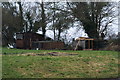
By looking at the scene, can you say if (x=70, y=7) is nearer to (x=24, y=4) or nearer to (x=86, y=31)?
(x=86, y=31)

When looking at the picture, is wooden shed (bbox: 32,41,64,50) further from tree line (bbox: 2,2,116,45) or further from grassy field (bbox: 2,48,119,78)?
grassy field (bbox: 2,48,119,78)

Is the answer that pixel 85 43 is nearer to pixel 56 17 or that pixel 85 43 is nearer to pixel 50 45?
pixel 50 45

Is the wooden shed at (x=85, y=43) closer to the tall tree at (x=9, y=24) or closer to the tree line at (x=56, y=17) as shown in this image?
the tree line at (x=56, y=17)

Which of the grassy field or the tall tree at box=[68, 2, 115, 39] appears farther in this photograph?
the tall tree at box=[68, 2, 115, 39]

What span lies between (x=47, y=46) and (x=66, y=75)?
13.1m

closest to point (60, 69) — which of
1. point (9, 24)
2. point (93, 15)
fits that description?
point (93, 15)

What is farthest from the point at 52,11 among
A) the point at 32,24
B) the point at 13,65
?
the point at 13,65

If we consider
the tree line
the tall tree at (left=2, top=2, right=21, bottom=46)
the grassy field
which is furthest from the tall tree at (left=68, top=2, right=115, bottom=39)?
the grassy field

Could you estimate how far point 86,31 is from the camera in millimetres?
22531

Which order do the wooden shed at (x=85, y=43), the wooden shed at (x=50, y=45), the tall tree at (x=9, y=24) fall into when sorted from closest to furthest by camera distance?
the wooden shed at (x=85, y=43)
the wooden shed at (x=50, y=45)
the tall tree at (x=9, y=24)

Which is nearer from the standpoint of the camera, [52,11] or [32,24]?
[52,11]

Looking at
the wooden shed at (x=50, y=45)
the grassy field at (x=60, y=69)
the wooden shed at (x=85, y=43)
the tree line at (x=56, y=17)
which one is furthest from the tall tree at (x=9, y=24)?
the grassy field at (x=60, y=69)

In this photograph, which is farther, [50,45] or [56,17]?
[56,17]

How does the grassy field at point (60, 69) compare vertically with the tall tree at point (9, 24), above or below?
below
